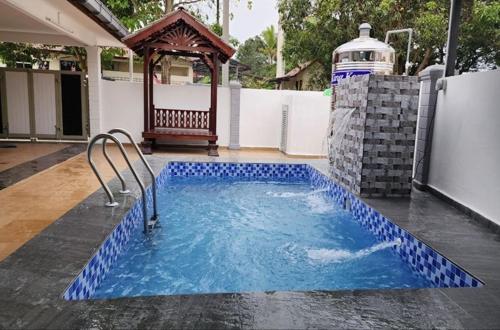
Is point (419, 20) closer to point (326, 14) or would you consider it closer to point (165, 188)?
point (326, 14)

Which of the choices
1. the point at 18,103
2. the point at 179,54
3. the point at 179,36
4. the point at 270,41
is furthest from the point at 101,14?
the point at 270,41

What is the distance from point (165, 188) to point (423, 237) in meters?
4.51

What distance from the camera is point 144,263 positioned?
12.0 ft

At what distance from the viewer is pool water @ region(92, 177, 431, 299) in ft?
11.0

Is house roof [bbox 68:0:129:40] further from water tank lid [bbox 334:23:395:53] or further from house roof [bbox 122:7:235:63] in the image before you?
water tank lid [bbox 334:23:395:53]

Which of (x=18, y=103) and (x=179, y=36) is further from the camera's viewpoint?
(x=18, y=103)

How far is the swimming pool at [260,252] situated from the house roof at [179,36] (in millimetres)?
3930

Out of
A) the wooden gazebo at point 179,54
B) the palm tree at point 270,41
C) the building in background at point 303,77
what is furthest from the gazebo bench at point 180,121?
the palm tree at point 270,41

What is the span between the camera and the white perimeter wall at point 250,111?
32.3 ft

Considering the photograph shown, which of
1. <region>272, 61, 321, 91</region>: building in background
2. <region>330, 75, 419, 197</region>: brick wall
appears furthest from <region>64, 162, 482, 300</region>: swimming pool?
<region>272, 61, 321, 91</region>: building in background

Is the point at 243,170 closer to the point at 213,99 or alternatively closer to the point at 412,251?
the point at 213,99

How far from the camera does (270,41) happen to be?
3300 cm

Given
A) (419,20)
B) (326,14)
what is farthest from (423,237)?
(326,14)

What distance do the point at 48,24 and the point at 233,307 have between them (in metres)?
6.51
